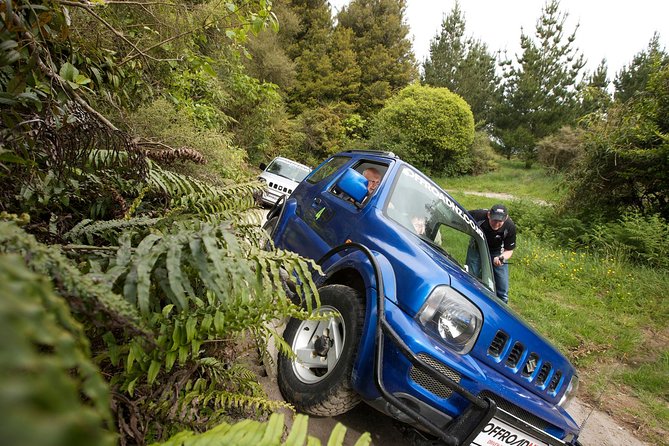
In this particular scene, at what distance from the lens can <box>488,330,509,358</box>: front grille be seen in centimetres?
214

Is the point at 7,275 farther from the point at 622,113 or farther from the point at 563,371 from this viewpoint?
the point at 622,113

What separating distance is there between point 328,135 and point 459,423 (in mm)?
20093

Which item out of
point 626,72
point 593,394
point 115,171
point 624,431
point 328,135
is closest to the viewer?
point 115,171

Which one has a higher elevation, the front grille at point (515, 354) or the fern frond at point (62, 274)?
the fern frond at point (62, 274)

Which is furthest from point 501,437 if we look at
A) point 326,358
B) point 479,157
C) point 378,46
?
point 378,46

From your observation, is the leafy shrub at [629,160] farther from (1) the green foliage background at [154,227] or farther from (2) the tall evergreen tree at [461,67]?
(2) the tall evergreen tree at [461,67]

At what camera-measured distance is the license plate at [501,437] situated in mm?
1855

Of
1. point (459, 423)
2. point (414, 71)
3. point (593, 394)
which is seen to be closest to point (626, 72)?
point (414, 71)

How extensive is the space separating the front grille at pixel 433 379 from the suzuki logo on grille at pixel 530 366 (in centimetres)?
71

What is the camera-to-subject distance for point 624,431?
10.3ft

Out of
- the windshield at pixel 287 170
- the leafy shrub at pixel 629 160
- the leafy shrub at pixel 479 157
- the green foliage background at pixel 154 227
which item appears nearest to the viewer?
the green foliage background at pixel 154 227

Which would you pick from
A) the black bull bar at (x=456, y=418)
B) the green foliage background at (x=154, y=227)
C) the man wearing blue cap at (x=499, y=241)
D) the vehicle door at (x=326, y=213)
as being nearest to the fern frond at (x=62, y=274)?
the green foliage background at (x=154, y=227)

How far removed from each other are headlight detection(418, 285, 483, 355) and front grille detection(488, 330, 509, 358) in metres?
0.18

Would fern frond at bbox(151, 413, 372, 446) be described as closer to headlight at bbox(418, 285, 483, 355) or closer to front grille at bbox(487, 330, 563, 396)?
headlight at bbox(418, 285, 483, 355)
